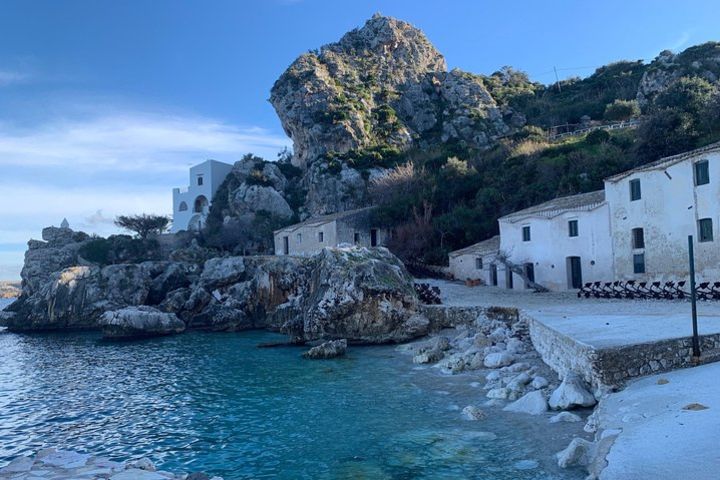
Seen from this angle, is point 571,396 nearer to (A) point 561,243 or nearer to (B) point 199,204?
(A) point 561,243

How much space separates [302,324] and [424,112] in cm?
5701

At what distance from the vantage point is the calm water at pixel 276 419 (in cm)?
897

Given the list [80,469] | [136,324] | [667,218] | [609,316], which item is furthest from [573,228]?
[136,324]

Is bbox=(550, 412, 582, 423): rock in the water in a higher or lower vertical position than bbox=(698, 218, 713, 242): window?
lower

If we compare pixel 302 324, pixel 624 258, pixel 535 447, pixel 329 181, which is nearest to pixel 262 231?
pixel 329 181

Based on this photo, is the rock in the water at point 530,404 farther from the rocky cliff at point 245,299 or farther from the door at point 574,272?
the door at point 574,272

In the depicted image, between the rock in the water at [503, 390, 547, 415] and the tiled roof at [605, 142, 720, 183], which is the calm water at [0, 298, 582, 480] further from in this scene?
the tiled roof at [605, 142, 720, 183]

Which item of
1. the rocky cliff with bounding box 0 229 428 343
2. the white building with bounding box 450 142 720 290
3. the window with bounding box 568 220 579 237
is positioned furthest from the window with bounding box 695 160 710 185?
the rocky cliff with bounding box 0 229 428 343

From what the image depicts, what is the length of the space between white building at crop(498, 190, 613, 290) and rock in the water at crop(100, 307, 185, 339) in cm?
2200

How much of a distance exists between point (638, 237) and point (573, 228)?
4.05 meters

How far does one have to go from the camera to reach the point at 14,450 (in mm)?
10828

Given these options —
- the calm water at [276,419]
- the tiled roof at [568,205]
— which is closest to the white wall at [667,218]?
the tiled roof at [568,205]

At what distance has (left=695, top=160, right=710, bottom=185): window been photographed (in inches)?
800

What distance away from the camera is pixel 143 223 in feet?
220
